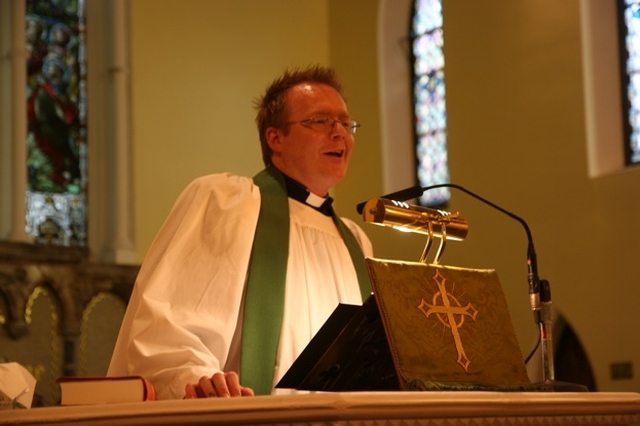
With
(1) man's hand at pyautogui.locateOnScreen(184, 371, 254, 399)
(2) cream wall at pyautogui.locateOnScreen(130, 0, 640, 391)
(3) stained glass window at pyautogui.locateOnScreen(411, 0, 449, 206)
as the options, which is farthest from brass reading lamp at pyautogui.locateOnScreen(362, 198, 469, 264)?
(3) stained glass window at pyautogui.locateOnScreen(411, 0, 449, 206)

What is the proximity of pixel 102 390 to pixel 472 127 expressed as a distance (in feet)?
25.3

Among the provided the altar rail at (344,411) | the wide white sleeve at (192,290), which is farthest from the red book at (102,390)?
the wide white sleeve at (192,290)

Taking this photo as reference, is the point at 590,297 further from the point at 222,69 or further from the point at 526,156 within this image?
the point at 222,69

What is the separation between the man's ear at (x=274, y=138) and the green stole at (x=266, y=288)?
102 millimetres

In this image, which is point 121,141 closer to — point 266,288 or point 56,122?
point 56,122

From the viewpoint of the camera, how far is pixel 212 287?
10.8 feet

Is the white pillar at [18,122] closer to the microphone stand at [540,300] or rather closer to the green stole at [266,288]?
the green stole at [266,288]

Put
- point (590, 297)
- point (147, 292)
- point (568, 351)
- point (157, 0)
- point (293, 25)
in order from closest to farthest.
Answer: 1. point (147, 292)
2. point (590, 297)
3. point (568, 351)
4. point (157, 0)
5. point (293, 25)

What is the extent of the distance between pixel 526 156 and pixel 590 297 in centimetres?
126

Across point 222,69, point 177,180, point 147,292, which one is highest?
point 222,69

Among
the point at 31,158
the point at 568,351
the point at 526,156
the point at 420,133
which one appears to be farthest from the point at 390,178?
the point at 31,158

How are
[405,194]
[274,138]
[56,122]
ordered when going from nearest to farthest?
[405,194] < [274,138] < [56,122]

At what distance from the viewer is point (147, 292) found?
10.3 ft

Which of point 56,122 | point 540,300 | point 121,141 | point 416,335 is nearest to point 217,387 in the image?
point 416,335
